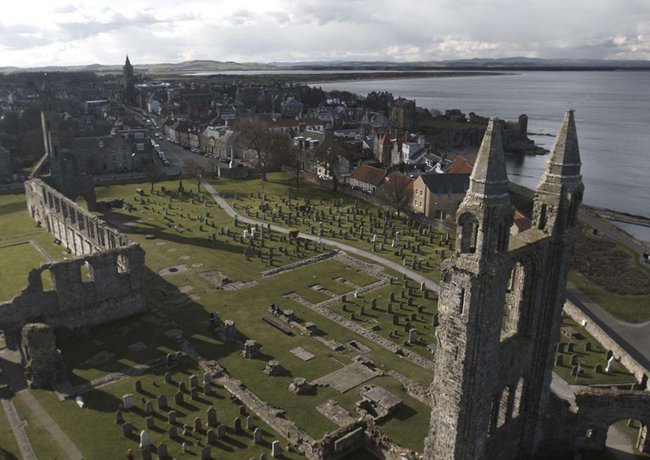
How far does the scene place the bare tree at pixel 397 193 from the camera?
2534 inches

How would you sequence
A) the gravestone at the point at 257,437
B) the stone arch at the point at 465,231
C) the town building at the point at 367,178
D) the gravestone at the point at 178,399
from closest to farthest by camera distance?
the stone arch at the point at 465,231, the gravestone at the point at 257,437, the gravestone at the point at 178,399, the town building at the point at 367,178

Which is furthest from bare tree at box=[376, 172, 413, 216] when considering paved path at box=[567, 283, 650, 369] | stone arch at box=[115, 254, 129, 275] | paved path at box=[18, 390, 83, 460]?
paved path at box=[18, 390, 83, 460]

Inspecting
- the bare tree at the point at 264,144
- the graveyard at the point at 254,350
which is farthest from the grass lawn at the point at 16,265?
the bare tree at the point at 264,144

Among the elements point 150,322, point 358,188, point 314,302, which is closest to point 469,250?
point 314,302

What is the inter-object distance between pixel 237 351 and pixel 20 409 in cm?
1280

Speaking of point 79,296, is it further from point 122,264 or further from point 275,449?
point 275,449

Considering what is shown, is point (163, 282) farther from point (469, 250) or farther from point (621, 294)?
point (621, 294)

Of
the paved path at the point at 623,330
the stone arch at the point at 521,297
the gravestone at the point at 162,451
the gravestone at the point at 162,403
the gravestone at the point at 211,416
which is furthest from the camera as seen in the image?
the paved path at the point at 623,330

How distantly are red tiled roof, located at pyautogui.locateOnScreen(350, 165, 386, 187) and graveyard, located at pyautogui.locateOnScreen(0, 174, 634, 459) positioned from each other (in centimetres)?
1836

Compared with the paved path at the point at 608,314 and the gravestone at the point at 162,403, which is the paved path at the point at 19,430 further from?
the paved path at the point at 608,314

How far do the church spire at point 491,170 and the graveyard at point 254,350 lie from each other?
14740mm

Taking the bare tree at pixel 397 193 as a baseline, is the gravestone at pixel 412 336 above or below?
below

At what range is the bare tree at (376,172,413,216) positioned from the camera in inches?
2534

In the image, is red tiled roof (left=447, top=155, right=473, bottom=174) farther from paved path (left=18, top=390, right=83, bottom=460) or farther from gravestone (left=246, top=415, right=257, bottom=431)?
paved path (left=18, top=390, right=83, bottom=460)
